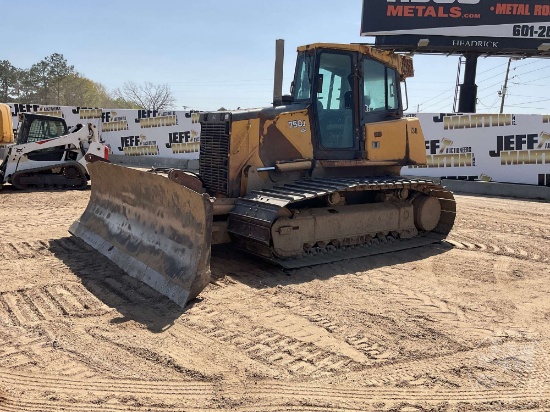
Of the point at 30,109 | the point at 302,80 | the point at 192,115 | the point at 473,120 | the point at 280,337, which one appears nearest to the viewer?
the point at 280,337

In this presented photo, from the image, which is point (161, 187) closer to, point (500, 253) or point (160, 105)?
point (500, 253)

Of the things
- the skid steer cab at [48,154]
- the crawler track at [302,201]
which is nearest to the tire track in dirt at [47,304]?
the crawler track at [302,201]

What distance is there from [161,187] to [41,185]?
9027 millimetres

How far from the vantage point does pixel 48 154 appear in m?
13.9

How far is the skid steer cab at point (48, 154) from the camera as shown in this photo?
1370 cm

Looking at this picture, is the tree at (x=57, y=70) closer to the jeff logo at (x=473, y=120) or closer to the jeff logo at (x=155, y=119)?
the jeff logo at (x=155, y=119)

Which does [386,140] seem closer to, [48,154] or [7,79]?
[48,154]

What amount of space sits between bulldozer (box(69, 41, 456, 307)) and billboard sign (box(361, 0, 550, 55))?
13959mm

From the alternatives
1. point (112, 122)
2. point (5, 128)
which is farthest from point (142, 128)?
point (5, 128)

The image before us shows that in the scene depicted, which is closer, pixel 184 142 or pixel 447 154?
pixel 447 154

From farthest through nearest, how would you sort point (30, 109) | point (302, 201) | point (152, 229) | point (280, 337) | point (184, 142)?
point (30, 109)
point (184, 142)
point (302, 201)
point (152, 229)
point (280, 337)

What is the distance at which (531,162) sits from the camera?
1551 cm

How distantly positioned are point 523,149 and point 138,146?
1514 centimetres

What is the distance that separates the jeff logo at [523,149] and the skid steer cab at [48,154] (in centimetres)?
1124
